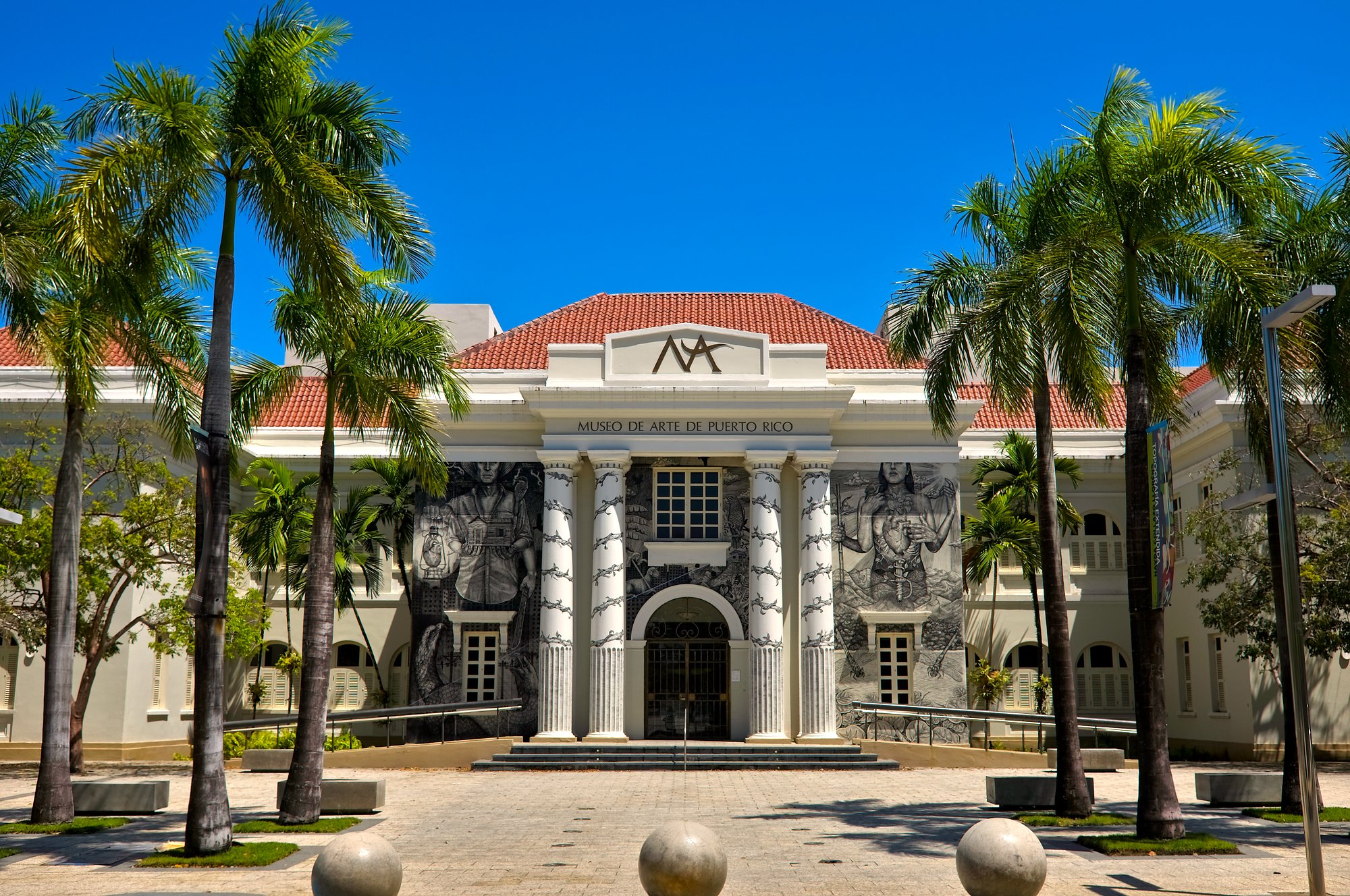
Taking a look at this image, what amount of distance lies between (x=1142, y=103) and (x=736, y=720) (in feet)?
59.2

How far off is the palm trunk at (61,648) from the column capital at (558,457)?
46.4ft

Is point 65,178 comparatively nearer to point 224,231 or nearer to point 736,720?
point 224,231

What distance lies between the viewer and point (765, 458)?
29.1 m

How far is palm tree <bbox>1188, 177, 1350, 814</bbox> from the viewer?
15.0m

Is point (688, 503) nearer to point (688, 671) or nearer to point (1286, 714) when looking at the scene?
point (688, 671)

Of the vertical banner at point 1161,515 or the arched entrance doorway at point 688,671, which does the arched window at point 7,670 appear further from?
the vertical banner at point 1161,515

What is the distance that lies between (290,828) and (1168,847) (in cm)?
1020

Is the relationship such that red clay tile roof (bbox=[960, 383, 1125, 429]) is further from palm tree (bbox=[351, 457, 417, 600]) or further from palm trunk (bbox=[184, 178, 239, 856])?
palm trunk (bbox=[184, 178, 239, 856])

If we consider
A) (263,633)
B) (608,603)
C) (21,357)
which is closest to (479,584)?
(608,603)

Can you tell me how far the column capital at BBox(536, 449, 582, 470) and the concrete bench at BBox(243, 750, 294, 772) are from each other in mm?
8763

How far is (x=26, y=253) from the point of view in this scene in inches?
544

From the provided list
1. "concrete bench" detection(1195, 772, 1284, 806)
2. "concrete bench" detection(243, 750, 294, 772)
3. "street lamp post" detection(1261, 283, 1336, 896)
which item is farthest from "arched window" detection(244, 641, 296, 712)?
"street lamp post" detection(1261, 283, 1336, 896)

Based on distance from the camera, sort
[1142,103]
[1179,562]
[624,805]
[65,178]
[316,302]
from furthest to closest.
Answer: [1179,562] < [624,805] < [316,302] < [1142,103] < [65,178]

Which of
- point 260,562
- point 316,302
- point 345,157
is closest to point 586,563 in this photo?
point 260,562
